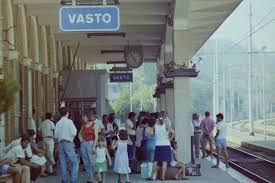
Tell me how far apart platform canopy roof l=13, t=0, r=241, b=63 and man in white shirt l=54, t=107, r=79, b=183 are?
95.5 inches

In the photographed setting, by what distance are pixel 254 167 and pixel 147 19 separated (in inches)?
253

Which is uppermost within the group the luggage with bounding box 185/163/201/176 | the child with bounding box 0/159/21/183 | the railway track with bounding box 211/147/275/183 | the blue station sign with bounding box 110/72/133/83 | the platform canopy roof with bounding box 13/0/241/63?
the platform canopy roof with bounding box 13/0/241/63

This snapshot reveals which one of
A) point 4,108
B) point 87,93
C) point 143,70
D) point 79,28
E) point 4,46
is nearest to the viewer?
point 4,108

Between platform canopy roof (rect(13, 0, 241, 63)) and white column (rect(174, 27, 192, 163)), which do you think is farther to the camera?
platform canopy roof (rect(13, 0, 241, 63))

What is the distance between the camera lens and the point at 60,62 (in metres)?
25.8

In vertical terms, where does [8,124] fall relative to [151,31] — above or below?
below

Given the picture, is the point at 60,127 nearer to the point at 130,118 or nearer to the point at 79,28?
the point at 79,28

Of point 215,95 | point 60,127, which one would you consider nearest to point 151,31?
point 60,127

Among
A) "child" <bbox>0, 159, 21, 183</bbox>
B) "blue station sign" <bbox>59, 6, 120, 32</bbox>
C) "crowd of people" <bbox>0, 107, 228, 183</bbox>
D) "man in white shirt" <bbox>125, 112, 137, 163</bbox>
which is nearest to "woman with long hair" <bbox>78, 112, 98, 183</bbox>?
"crowd of people" <bbox>0, 107, 228, 183</bbox>

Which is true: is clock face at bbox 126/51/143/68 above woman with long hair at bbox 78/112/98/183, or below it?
above

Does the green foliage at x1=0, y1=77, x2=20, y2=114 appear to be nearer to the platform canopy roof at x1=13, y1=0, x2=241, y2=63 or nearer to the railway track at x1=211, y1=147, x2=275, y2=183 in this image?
the platform canopy roof at x1=13, y1=0, x2=241, y2=63

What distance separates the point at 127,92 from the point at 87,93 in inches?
2934

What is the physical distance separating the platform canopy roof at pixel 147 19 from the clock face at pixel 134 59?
677 mm

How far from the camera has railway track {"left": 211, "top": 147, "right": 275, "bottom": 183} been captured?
61.1 feet
